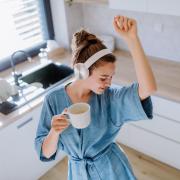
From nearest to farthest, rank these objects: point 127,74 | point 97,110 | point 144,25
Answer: point 97,110 < point 127,74 < point 144,25

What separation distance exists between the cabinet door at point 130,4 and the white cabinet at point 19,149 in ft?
3.26

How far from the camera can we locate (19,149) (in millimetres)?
2143

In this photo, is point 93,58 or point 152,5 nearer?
point 93,58

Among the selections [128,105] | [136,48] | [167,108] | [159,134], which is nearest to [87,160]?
[128,105]

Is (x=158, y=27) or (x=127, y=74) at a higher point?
(x=158, y=27)

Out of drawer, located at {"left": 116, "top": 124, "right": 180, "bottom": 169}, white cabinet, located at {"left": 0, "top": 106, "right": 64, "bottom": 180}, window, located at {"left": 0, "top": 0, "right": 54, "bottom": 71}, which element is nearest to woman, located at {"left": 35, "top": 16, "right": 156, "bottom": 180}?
white cabinet, located at {"left": 0, "top": 106, "right": 64, "bottom": 180}

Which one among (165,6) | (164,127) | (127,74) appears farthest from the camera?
(127,74)

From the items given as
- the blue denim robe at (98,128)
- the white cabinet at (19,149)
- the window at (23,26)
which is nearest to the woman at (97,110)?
the blue denim robe at (98,128)

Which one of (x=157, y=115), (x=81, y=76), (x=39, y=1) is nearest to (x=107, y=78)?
(x=81, y=76)

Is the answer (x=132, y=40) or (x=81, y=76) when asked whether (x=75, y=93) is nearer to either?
(x=81, y=76)

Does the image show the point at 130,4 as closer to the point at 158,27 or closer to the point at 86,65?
the point at 158,27

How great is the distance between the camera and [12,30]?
262 cm

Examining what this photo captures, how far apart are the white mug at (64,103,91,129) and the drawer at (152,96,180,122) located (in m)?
1.12

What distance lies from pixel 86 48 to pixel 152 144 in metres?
1.50
